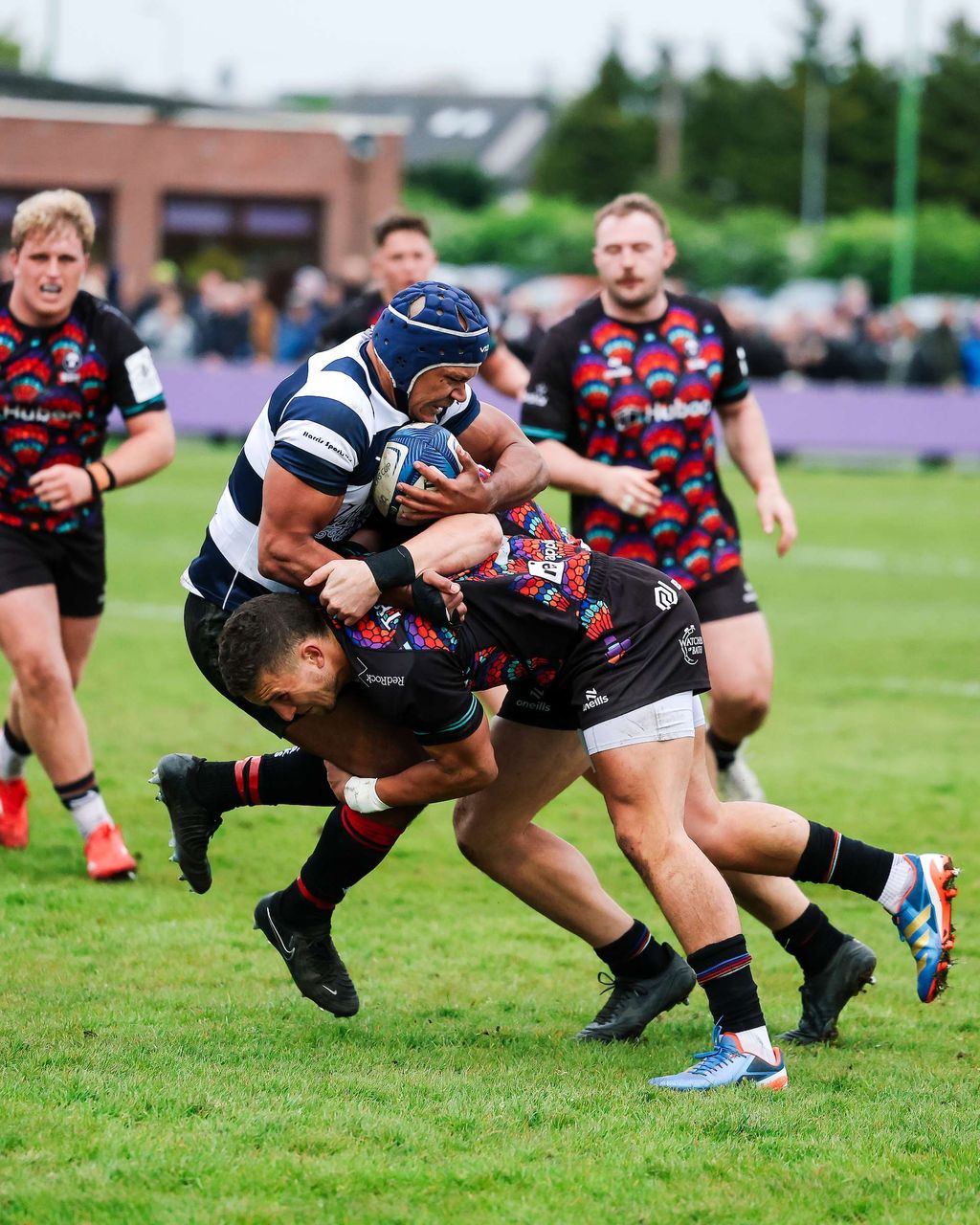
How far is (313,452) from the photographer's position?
4656 mm

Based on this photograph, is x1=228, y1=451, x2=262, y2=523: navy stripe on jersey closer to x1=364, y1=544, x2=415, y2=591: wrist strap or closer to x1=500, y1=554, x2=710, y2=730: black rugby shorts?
x1=364, y1=544, x2=415, y2=591: wrist strap

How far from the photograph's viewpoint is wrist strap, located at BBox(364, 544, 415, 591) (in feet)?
15.6

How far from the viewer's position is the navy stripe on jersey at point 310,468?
184 inches

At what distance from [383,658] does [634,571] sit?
2.72ft

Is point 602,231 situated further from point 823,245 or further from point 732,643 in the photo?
point 823,245

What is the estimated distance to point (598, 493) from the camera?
22.5ft

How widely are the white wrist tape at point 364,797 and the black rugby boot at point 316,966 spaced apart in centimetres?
44

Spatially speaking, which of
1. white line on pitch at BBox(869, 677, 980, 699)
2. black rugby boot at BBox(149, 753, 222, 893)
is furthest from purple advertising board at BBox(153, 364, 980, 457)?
black rugby boot at BBox(149, 753, 222, 893)

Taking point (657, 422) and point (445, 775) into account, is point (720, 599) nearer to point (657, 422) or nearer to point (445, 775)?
point (657, 422)

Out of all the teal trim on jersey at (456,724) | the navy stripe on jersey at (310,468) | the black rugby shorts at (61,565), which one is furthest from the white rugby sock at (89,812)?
the navy stripe on jersey at (310,468)

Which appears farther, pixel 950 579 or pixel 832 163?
pixel 832 163

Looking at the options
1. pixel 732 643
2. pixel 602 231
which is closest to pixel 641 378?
pixel 602 231

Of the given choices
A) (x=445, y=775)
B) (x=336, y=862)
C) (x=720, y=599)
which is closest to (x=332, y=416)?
(x=445, y=775)

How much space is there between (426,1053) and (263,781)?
0.99 meters
